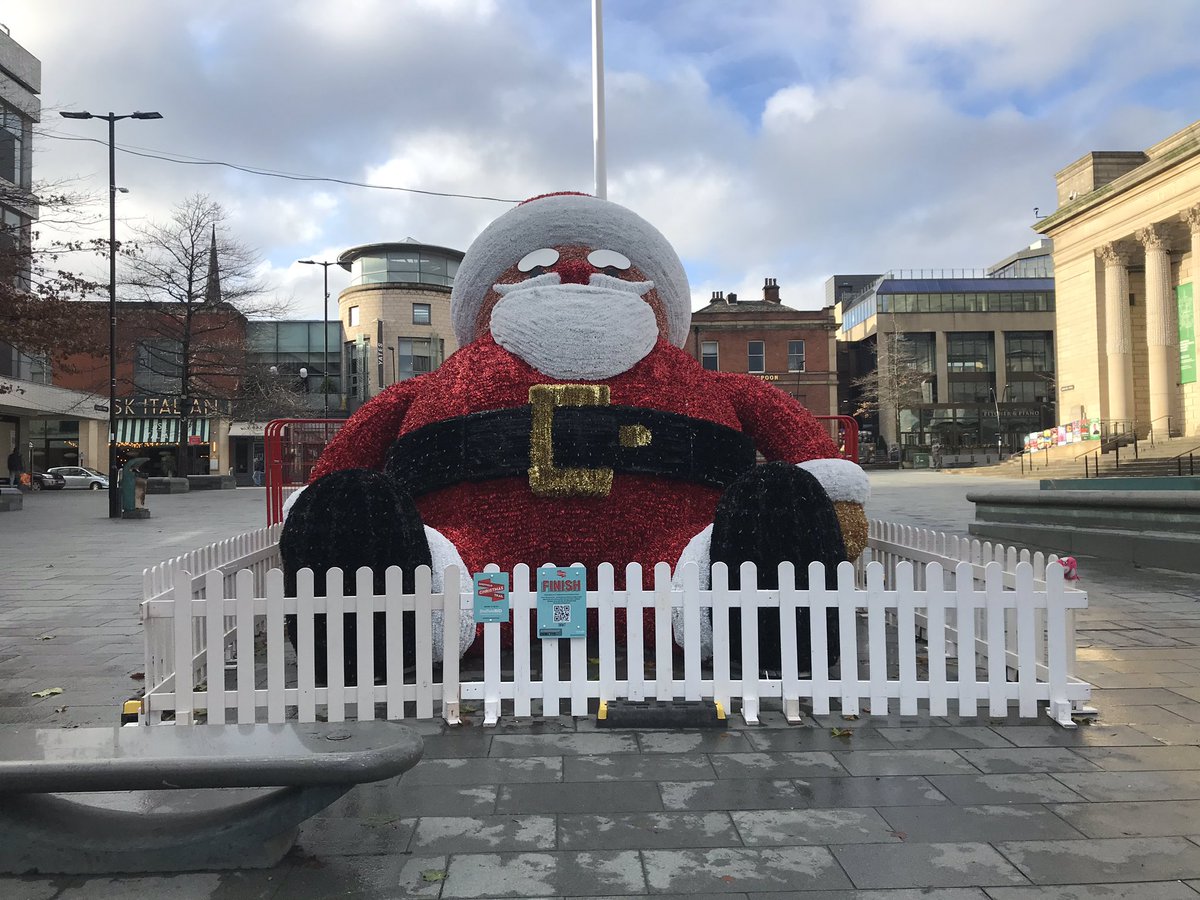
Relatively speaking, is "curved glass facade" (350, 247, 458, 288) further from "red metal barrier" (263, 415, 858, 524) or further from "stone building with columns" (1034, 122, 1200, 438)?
"red metal barrier" (263, 415, 858, 524)

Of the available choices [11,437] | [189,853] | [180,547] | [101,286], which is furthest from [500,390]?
[11,437]

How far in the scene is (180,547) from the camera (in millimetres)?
13469

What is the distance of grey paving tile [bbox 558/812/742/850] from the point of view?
2898mm

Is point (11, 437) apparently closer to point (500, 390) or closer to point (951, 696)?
point (500, 390)

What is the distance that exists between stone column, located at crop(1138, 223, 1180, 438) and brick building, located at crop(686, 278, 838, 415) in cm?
1945

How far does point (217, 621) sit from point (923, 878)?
11.1 ft

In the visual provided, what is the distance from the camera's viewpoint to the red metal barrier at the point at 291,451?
333 inches

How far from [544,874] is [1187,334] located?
36338mm

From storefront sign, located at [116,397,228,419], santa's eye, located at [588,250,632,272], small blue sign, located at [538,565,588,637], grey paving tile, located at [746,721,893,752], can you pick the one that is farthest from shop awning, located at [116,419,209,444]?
grey paving tile, located at [746,721,893,752]

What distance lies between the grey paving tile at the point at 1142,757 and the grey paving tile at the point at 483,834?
2494mm

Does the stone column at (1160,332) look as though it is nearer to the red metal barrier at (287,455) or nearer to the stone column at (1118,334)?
the stone column at (1118,334)

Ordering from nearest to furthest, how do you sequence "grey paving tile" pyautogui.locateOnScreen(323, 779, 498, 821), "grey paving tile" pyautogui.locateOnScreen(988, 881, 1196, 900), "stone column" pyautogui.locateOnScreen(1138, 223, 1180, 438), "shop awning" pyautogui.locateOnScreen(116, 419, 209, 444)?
"grey paving tile" pyautogui.locateOnScreen(988, 881, 1196, 900) < "grey paving tile" pyautogui.locateOnScreen(323, 779, 498, 821) < "stone column" pyautogui.locateOnScreen(1138, 223, 1180, 438) < "shop awning" pyautogui.locateOnScreen(116, 419, 209, 444)

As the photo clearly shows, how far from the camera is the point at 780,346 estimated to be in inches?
1970

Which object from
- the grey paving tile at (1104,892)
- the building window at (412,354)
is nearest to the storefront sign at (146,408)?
the building window at (412,354)
